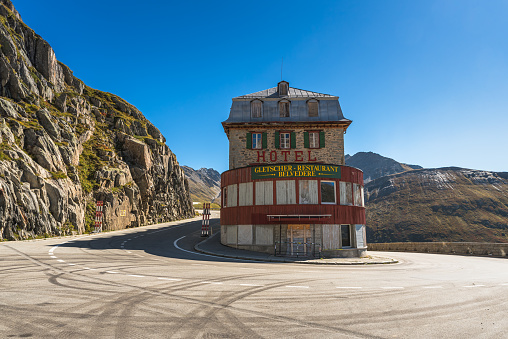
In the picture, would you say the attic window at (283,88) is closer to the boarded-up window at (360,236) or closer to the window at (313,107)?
the window at (313,107)

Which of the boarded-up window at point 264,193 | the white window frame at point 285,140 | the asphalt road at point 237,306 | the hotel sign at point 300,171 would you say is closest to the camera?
the asphalt road at point 237,306

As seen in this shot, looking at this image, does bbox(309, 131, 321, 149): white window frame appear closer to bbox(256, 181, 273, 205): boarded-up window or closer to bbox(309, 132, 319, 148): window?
bbox(309, 132, 319, 148): window

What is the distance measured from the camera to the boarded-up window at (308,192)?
23.2 meters

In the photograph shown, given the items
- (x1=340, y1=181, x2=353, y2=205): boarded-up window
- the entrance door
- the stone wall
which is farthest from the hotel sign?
the stone wall

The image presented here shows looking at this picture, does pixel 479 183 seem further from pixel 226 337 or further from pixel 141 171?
pixel 226 337

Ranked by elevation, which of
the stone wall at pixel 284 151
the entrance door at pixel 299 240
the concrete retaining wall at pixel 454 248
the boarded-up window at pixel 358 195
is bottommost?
the concrete retaining wall at pixel 454 248

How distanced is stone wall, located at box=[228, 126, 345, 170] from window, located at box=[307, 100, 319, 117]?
60.1 inches

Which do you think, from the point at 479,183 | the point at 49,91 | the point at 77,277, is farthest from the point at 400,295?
the point at 479,183

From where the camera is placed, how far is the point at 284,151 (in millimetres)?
31141

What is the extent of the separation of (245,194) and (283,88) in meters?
13.7

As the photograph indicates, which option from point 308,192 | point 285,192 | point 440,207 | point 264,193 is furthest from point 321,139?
point 440,207

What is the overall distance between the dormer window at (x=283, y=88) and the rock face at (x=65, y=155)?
24480mm

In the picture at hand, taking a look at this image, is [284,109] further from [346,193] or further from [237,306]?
[237,306]

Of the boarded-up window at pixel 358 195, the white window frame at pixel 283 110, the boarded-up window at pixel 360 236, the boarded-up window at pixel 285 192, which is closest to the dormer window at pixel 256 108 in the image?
the white window frame at pixel 283 110
